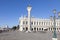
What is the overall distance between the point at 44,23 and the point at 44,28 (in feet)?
11.1

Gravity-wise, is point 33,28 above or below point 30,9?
below

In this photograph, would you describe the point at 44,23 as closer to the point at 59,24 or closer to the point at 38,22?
the point at 38,22

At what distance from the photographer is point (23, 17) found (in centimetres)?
9350

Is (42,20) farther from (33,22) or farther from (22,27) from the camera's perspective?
(22,27)

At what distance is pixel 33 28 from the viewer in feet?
309

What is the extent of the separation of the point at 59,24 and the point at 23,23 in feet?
82.5

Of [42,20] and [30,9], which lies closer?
[30,9]

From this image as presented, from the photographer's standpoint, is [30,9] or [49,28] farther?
[49,28]

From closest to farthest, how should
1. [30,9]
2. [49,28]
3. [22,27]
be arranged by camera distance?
[30,9], [22,27], [49,28]

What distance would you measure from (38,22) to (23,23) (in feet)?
34.2

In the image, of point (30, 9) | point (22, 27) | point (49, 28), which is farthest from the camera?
point (49, 28)

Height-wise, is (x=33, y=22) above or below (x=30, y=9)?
below

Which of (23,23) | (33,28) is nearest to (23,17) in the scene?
(23,23)

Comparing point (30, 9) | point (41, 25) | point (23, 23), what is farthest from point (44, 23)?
point (30, 9)
